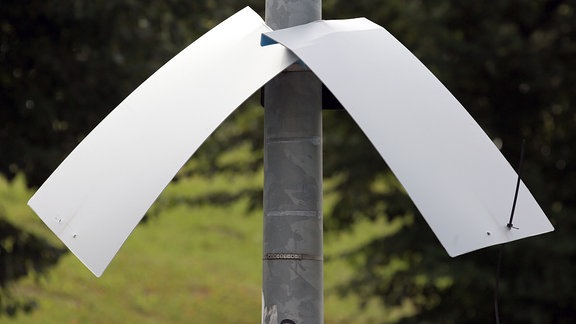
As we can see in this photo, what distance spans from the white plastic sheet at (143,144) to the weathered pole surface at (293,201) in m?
0.20

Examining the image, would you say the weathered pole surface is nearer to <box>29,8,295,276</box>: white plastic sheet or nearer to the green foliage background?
<box>29,8,295,276</box>: white plastic sheet

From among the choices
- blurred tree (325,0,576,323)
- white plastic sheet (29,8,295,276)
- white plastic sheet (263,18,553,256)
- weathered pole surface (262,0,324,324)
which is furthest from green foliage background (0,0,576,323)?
white plastic sheet (263,18,553,256)

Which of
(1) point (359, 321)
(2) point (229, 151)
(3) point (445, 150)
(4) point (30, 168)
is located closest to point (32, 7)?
(4) point (30, 168)

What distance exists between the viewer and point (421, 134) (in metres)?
4.56

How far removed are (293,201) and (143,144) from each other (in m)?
0.74

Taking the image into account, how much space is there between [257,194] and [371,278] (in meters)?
2.12

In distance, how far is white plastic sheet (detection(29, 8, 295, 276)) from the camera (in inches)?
177

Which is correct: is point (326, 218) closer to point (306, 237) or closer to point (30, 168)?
point (30, 168)

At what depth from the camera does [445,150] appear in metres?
4.57

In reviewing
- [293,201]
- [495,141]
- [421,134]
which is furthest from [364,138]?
[421,134]

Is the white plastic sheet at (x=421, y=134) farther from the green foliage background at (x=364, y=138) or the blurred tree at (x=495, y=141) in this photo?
the blurred tree at (x=495, y=141)

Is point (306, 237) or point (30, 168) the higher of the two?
point (30, 168)

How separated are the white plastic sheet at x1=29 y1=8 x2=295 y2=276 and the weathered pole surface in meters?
0.20

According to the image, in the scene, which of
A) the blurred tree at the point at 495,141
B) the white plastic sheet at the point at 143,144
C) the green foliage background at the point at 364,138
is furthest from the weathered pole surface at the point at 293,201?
the blurred tree at the point at 495,141
